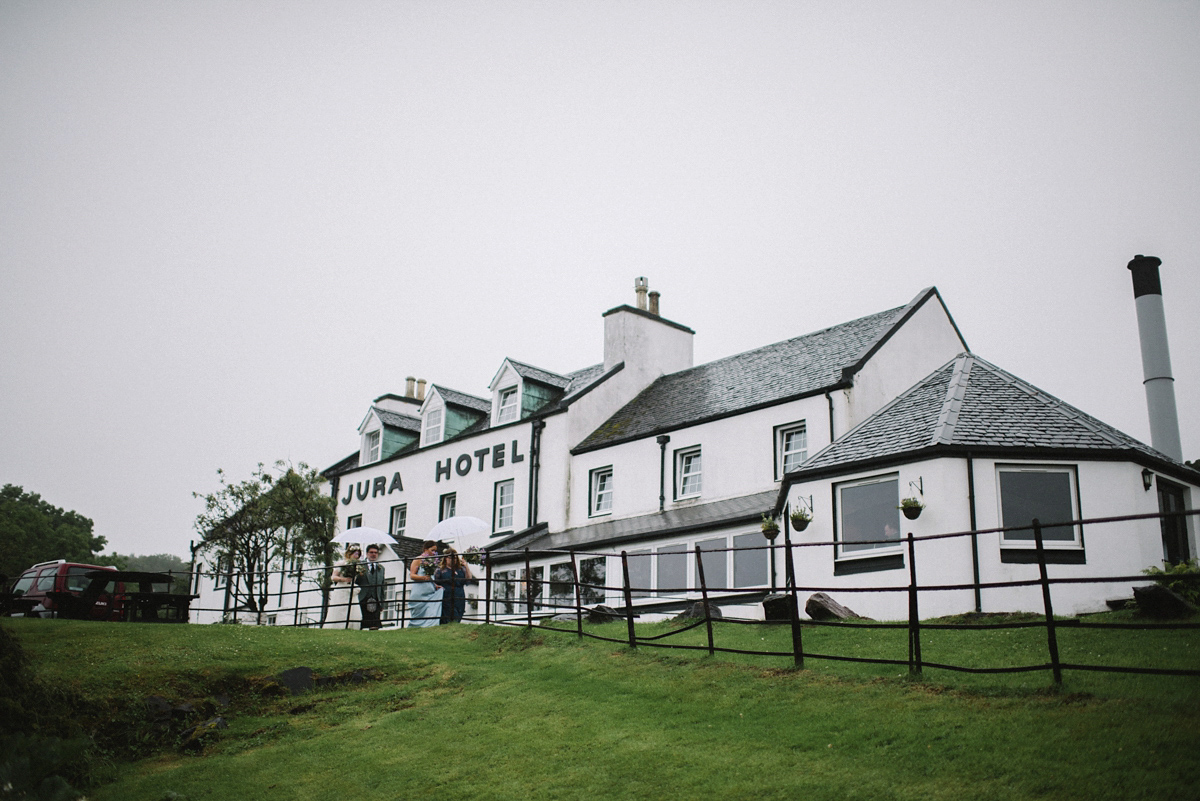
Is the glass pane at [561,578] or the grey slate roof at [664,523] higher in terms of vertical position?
the grey slate roof at [664,523]

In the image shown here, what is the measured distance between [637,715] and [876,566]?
27.2 ft

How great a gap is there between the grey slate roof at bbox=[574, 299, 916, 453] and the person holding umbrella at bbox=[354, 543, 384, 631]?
9121 millimetres

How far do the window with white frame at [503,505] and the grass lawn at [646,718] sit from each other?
14.4 meters

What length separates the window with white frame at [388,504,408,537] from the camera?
36656mm

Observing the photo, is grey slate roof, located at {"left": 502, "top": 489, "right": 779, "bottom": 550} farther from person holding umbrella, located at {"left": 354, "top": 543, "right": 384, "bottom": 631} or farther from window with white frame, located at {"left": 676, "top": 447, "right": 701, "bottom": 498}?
person holding umbrella, located at {"left": 354, "top": 543, "right": 384, "bottom": 631}

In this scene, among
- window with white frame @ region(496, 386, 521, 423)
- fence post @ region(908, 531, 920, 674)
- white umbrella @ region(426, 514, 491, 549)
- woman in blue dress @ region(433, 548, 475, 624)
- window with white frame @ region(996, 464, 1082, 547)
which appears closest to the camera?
fence post @ region(908, 531, 920, 674)

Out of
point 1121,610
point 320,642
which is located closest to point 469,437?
point 320,642

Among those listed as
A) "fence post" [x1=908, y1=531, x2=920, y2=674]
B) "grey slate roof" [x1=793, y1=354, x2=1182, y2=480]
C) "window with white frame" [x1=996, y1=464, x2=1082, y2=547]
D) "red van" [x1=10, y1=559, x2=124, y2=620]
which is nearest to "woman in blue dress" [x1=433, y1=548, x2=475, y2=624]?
"grey slate roof" [x1=793, y1=354, x2=1182, y2=480]

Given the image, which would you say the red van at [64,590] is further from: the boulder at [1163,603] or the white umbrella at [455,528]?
the boulder at [1163,603]

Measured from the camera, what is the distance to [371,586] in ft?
69.8

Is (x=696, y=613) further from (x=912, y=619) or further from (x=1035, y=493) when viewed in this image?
(x=912, y=619)

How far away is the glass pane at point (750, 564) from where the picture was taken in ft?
73.7

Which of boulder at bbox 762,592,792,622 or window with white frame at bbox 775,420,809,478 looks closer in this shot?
boulder at bbox 762,592,792,622

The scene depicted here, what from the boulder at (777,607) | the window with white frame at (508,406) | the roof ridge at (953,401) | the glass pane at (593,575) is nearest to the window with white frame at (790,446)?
the roof ridge at (953,401)
